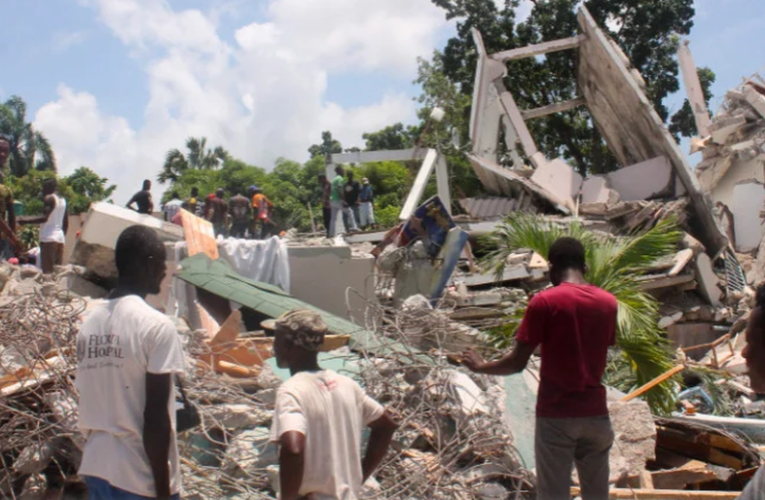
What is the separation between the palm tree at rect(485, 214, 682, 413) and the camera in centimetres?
627

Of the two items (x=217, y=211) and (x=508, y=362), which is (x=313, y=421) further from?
(x=217, y=211)

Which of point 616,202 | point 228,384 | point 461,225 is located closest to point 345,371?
point 228,384

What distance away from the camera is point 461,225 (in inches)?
538

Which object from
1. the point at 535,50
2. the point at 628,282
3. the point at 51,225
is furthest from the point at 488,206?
the point at 628,282

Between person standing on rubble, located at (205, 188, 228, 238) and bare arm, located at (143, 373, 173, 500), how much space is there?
11619mm

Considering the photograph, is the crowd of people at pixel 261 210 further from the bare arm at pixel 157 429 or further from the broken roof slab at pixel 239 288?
the bare arm at pixel 157 429

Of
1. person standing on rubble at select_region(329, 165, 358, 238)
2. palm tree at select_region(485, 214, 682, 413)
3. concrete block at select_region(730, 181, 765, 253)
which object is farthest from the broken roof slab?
concrete block at select_region(730, 181, 765, 253)

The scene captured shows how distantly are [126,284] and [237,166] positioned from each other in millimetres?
32407

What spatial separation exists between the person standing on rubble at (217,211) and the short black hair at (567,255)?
427 inches

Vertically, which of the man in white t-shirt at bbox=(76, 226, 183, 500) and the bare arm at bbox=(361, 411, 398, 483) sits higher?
the man in white t-shirt at bbox=(76, 226, 183, 500)

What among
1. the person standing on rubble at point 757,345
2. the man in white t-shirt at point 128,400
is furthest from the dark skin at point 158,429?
the person standing on rubble at point 757,345

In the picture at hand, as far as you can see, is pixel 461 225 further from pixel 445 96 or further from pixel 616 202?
pixel 445 96

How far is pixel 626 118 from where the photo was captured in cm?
1508

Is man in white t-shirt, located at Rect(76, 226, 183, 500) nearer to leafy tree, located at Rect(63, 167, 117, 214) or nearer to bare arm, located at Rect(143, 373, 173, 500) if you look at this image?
bare arm, located at Rect(143, 373, 173, 500)
